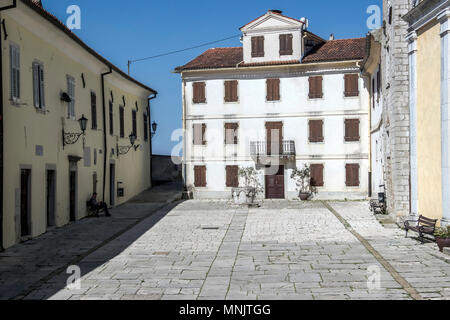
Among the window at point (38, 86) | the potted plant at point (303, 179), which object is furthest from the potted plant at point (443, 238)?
the potted plant at point (303, 179)

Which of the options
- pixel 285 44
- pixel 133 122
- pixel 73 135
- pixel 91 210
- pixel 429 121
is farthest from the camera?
pixel 285 44

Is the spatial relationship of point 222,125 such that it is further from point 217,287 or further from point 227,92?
point 217,287

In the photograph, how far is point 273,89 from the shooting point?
98.9 ft

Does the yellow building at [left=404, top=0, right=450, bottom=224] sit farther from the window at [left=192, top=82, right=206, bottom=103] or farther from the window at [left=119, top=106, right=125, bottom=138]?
the window at [left=192, top=82, right=206, bottom=103]

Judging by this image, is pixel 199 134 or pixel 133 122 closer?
pixel 133 122

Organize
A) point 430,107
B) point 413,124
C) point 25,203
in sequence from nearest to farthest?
point 430,107 → point 25,203 → point 413,124

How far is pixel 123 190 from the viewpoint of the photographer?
1055 inches

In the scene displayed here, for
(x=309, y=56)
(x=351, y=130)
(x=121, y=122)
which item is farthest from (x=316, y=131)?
(x=121, y=122)

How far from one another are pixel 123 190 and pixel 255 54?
33.7 feet

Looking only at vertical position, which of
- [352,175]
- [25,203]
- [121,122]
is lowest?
[25,203]

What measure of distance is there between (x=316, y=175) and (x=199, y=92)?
25.3 feet

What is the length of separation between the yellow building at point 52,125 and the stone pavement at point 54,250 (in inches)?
23.2

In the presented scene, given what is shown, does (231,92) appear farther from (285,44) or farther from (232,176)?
(232,176)

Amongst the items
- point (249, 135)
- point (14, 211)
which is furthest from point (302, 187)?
point (14, 211)
